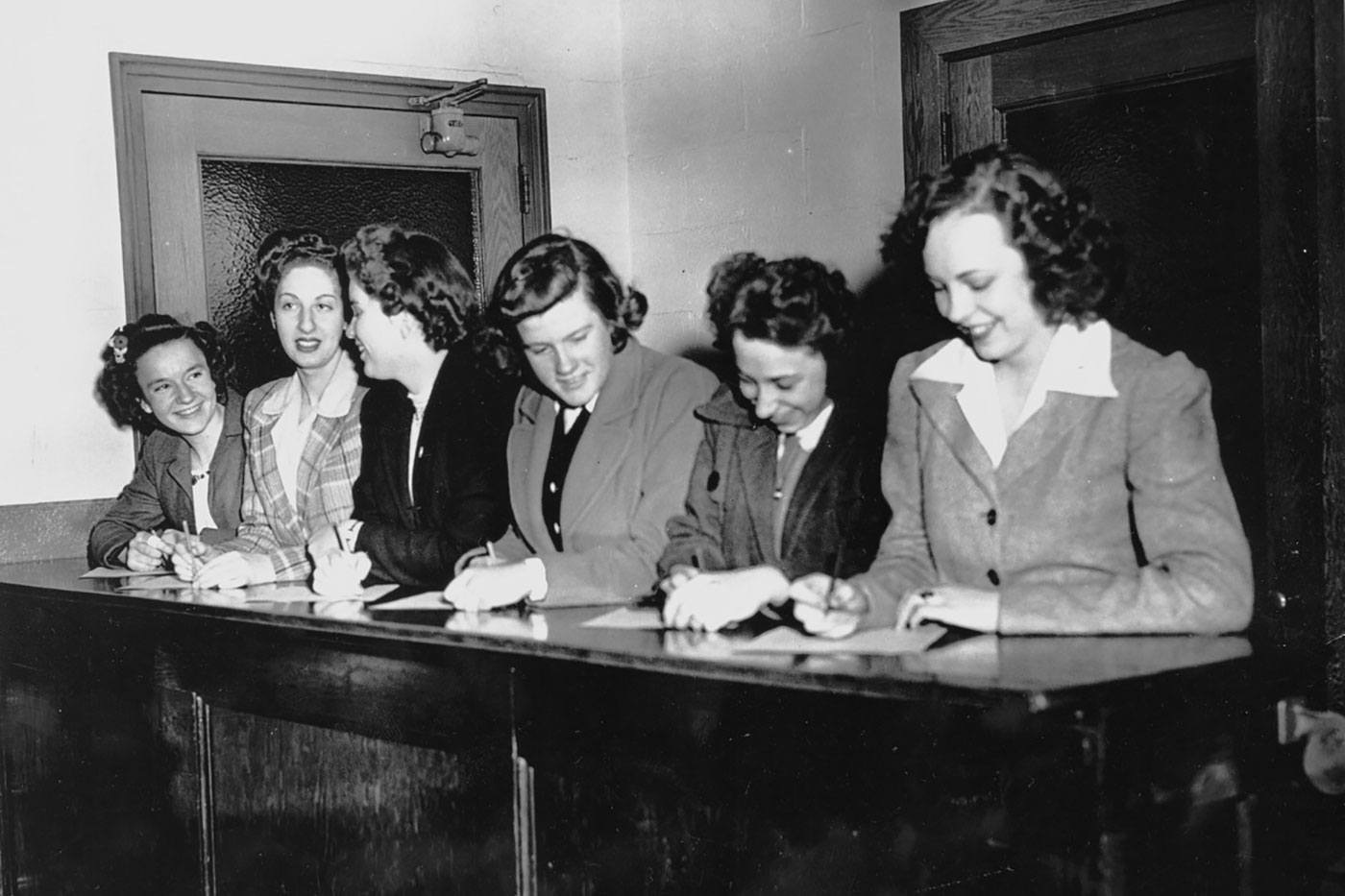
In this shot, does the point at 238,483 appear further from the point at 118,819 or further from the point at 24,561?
the point at 118,819

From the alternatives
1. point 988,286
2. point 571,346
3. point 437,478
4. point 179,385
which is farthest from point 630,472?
point 179,385

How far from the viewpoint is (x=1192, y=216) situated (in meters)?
2.99

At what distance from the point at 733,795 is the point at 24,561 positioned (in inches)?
93.7

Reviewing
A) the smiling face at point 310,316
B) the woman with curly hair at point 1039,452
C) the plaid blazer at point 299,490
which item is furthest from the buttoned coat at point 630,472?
the smiling face at point 310,316

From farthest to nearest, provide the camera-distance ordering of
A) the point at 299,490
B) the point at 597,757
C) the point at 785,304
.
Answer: the point at 299,490 < the point at 785,304 < the point at 597,757

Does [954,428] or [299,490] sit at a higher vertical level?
[954,428]

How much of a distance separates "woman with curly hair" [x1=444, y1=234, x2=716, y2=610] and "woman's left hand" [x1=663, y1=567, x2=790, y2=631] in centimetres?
39

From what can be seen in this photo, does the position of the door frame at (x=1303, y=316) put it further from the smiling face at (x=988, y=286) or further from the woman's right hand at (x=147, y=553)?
the woman's right hand at (x=147, y=553)

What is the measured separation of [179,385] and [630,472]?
57.8 inches

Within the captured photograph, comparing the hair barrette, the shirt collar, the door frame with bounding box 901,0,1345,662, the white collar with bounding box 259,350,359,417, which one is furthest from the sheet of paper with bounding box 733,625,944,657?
the hair barrette

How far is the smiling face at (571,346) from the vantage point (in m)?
2.66

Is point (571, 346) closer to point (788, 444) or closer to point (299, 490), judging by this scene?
point (788, 444)

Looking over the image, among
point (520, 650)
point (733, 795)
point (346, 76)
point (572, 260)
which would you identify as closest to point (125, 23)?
point (346, 76)

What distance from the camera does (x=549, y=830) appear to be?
2.12m
